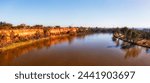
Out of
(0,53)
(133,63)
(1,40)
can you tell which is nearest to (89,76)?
(133,63)

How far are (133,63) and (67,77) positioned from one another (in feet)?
22.1

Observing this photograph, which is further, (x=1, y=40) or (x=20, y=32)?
(x=20, y=32)

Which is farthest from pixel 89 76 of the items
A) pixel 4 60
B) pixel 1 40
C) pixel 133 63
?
pixel 1 40

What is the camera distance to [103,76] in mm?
5922

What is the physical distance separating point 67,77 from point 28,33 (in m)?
24.0

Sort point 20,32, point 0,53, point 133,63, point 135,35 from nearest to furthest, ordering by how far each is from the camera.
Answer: point 133,63 → point 0,53 → point 135,35 → point 20,32

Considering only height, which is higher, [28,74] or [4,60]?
[28,74]

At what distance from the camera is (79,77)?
19.0ft

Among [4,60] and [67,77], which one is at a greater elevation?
[67,77]

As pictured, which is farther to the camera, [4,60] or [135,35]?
[135,35]

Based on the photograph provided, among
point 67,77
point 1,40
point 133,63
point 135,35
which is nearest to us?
point 67,77

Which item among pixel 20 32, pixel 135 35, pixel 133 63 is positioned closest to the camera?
pixel 133 63

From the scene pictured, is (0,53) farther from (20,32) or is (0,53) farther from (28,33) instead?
(28,33)

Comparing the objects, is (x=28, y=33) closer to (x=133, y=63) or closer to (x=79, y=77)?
(x=133, y=63)
